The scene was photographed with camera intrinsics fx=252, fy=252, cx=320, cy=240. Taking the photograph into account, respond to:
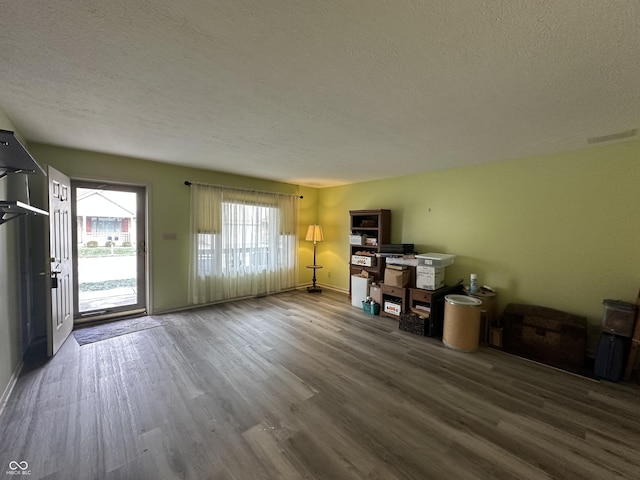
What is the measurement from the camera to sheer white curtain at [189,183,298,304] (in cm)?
443

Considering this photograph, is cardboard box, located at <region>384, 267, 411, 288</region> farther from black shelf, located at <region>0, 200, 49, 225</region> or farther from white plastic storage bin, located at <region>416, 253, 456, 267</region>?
black shelf, located at <region>0, 200, 49, 225</region>

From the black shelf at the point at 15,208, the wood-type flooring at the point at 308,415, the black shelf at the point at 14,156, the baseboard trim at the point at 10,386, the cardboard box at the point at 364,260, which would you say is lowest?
the wood-type flooring at the point at 308,415

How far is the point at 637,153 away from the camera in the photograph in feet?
8.58

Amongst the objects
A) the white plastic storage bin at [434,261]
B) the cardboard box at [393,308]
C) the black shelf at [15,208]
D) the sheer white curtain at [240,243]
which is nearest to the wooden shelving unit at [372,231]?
the cardboard box at [393,308]

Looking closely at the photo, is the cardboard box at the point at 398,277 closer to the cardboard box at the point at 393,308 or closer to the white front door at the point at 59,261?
the cardboard box at the point at 393,308

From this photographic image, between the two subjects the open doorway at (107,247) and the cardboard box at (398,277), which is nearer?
the open doorway at (107,247)

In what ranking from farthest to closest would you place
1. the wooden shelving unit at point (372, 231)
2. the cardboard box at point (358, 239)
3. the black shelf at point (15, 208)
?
1. the cardboard box at point (358, 239)
2. the wooden shelving unit at point (372, 231)
3. the black shelf at point (15, 208)

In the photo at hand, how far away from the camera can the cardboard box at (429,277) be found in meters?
3.57

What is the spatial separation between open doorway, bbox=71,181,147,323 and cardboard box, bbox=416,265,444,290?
4.29 meters

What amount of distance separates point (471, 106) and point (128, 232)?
4836 millimetres

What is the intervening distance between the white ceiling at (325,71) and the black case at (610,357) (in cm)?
202

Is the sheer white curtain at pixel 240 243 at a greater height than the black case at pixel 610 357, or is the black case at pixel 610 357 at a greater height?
the sheer white curtain at pixel 240 243

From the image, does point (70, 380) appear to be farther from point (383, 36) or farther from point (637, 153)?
point (637, 153)

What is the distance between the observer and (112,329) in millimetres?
3439
